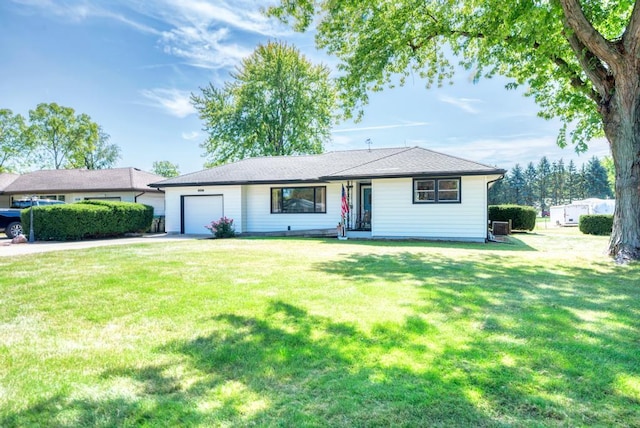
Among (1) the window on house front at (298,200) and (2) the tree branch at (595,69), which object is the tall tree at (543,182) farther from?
(2) the tree branch at (595,69)

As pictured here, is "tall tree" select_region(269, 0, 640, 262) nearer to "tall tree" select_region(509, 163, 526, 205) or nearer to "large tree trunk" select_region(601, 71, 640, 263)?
"large tree trunk" select_region(601, 71, 640, 263)

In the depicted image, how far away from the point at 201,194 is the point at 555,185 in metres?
72.5

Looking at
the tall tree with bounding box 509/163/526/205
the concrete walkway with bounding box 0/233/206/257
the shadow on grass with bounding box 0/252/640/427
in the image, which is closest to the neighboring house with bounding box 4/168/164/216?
the concrete walkway with bounding box 0/233/206/257

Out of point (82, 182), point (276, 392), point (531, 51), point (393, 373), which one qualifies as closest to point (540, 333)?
point (393, 373)

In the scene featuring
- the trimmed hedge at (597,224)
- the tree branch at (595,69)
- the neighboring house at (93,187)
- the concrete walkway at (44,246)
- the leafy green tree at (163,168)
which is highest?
the leafy green tree at (163,168)

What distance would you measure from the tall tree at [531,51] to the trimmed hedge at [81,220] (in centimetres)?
1137

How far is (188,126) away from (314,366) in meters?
33.6

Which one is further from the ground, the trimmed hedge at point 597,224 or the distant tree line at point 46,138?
the distant tree line at point 46,138

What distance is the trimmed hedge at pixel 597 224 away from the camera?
17.0m

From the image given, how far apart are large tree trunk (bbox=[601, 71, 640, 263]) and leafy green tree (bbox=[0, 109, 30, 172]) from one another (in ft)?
158

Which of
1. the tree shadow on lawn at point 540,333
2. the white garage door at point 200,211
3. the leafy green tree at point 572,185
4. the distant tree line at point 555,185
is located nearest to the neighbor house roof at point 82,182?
the white garage door at point 200,211

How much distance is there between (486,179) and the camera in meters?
13.1

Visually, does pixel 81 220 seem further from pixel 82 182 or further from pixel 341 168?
pixel 341 168

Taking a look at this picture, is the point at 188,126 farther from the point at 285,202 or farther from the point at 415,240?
the point at 415,240
